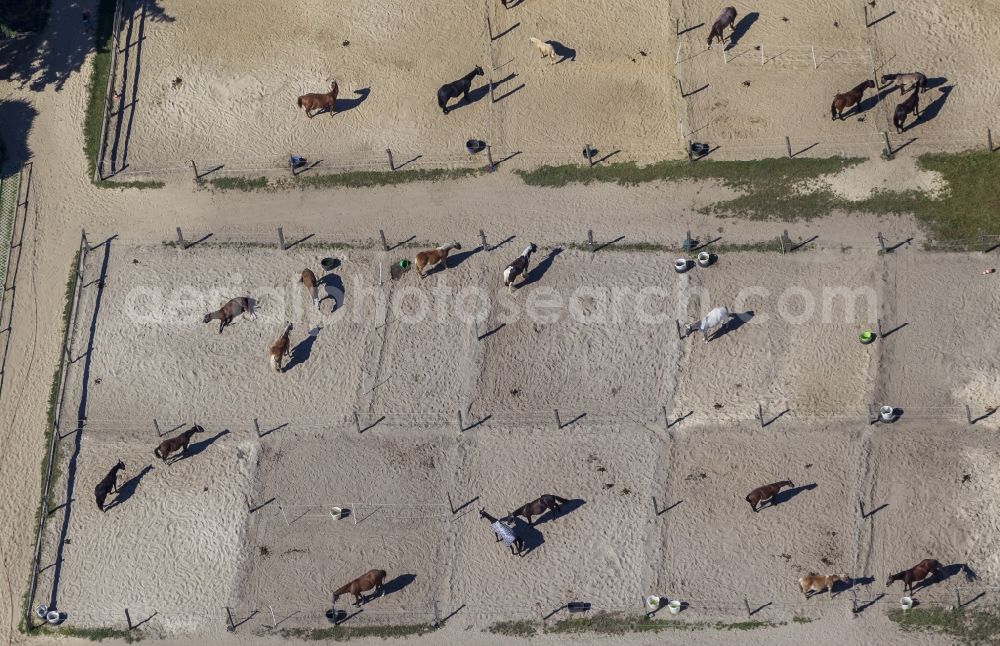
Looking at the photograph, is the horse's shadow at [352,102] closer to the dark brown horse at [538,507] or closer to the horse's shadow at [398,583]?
the dark brown horse at [538,507]

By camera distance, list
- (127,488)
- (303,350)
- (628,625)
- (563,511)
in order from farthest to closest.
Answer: (303,350), (127,488), (563,511), (628,625)

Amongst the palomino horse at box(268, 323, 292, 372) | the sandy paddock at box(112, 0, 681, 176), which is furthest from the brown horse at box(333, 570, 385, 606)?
the sandy paddock at box(112, 0, 681, 176)

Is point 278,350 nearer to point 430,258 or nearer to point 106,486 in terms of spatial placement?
point 430,258

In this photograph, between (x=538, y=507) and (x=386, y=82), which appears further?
(x=386, y=82)

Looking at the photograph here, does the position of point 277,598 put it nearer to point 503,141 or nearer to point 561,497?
point 561,497

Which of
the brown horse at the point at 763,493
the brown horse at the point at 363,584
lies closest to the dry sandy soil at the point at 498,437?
the brown horse at the point at 763,493

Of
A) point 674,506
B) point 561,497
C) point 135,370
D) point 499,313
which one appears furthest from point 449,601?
point 135,370

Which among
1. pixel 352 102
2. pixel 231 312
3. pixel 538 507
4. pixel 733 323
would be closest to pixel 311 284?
pixel 231 312
